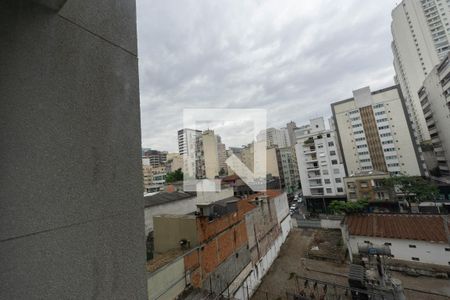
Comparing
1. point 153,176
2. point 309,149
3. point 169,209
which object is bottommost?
point 169,209

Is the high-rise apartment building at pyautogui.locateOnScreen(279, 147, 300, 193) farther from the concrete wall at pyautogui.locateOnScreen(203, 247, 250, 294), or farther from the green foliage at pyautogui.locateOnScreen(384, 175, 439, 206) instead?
the concrete wall at pyautogui.locateOnScreen(203, 247, 250, 294)

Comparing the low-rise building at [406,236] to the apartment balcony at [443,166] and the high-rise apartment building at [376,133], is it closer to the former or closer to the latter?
the high-rise apartment building at [376,133]

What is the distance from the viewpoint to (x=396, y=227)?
11789 mm

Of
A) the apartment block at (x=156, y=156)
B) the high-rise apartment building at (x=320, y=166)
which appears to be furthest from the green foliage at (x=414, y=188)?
the apartment block at (x=156, y=156)

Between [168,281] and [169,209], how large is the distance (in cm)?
534

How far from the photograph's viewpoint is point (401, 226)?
38.7ft

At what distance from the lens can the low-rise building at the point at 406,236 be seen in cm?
1016

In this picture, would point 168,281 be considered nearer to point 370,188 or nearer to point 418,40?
point 370,188

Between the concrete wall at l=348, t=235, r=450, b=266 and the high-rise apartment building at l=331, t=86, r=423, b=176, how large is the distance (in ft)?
51.7

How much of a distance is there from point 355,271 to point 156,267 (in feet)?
20.5

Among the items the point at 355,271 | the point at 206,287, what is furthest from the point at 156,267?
the point at 355,271

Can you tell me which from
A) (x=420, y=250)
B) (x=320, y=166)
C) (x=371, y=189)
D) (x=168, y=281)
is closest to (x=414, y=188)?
(x=371, y=189)

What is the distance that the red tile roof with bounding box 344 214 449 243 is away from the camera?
10.6 m

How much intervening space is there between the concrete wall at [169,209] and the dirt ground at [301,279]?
5106mm
